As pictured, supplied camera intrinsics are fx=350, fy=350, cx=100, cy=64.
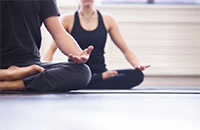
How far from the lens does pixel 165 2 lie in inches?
129

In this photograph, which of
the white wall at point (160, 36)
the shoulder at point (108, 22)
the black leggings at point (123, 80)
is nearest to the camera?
the black leggings at point (123, 80)

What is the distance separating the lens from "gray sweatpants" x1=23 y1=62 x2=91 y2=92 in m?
1.43

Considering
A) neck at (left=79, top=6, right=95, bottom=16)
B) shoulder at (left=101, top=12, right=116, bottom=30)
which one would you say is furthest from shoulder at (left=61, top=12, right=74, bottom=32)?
shoulder at (left=101, top=12, right=116, bottom=30)

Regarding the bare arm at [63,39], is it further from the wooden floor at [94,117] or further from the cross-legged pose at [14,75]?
the wooden floor at [94,117]

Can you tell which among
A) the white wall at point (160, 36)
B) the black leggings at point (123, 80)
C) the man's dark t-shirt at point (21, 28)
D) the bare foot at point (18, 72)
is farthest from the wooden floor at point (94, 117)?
the white wall at point (160, 36)

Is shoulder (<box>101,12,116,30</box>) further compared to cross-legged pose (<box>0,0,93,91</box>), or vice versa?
shoulder (<box>101,12,116,30</box>)

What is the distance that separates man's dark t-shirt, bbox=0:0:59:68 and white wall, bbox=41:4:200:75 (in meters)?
1.60

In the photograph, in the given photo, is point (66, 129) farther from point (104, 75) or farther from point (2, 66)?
point (104, 75)

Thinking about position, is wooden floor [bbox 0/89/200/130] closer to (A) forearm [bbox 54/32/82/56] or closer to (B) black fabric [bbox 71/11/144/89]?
(A) forearm [bbox 54/32/82/56]

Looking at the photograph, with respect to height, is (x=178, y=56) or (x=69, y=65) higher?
(x=69, y=65)

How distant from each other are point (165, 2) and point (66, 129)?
2.82 meters

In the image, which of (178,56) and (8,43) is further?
(178,56)

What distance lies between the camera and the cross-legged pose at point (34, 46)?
4.72 feet

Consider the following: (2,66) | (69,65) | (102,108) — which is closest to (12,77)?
(2,66)
